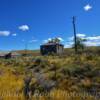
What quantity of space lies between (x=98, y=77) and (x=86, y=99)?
529cm

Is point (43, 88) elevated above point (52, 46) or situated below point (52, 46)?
below

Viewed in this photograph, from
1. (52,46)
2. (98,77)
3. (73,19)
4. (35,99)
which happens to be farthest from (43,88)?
(52,46)

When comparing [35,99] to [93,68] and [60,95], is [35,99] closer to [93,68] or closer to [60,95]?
[60,95]

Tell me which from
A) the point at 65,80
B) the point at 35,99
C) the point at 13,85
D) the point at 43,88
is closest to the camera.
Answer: the point at 35,99

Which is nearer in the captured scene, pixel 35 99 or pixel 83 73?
pixel 35 99

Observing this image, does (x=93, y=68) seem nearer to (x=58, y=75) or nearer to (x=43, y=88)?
(x=58, y=75)

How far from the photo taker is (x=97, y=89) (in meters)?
13.4

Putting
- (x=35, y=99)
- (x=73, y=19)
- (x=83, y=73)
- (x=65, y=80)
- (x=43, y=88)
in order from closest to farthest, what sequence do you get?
(x=35, y=99), (x=43, y=88), (x=65, y=80), (x=83, y=73), (x=73, y=19)

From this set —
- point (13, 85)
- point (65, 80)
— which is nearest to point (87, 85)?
point (65, 80)

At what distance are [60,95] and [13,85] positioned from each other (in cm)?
457

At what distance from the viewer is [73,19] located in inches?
2363

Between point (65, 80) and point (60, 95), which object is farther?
point (65, 80)

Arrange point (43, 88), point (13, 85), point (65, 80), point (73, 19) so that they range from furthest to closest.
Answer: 1. point (73, 19)
2. point (65, 80)
3. point (13, 85)
4. point (43, 88)

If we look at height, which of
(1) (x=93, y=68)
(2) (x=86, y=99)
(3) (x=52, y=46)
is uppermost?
(3) (x=52, y=46)
